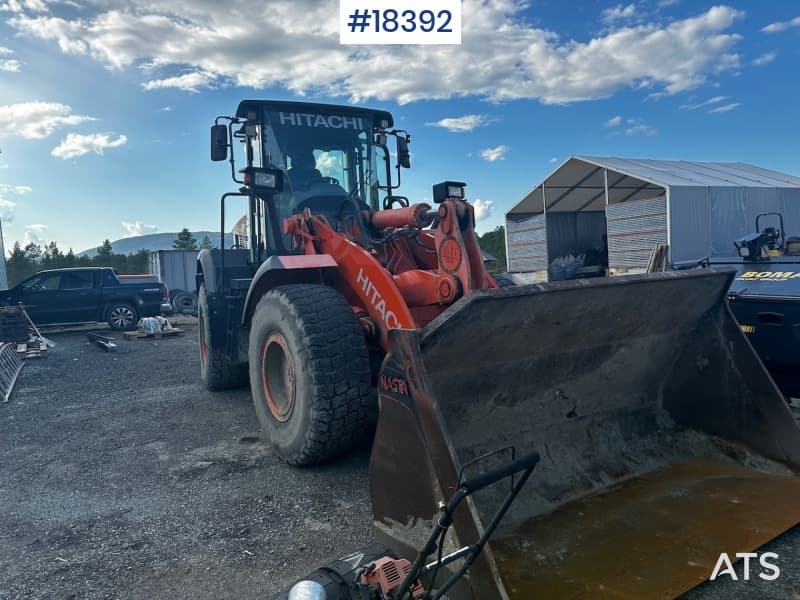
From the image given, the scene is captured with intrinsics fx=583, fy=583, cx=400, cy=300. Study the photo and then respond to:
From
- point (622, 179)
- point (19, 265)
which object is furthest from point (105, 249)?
point (622, 179)

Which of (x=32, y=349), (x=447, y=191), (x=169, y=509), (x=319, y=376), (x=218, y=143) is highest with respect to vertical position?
(x=218, y=143)

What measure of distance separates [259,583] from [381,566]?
3.28 ft

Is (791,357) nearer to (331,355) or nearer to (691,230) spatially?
(331,355)

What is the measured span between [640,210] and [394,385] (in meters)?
17.4

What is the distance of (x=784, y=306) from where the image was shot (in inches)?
192

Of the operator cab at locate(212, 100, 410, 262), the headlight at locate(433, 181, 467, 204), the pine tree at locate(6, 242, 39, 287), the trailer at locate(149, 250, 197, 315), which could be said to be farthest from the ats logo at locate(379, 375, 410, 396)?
the pine tree at locate(6, 242, 39, 287)

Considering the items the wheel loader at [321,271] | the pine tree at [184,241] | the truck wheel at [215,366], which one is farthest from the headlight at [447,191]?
the pine tree at [184,241]

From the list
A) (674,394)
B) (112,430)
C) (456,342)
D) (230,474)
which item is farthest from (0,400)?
(674,394)

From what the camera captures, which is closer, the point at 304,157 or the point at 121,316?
the point at 304,157

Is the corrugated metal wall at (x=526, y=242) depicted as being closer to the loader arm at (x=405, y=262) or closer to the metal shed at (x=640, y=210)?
the metal shed at (x=640, y=210)

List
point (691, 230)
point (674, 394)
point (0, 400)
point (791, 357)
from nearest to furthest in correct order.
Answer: point (674, 394) → point (791, 357) → point (0, 400) → point (691, 230)

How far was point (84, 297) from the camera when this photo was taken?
15273 mm

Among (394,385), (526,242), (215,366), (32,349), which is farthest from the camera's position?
(526,242)

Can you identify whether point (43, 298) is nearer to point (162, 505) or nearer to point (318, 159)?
point (318, 159)
